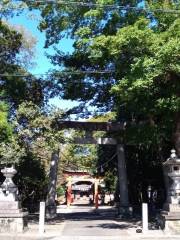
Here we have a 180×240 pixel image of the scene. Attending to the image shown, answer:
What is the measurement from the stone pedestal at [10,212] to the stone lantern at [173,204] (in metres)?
5.50

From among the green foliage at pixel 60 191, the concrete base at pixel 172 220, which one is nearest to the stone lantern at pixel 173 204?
the concrete base at pixel 172 220

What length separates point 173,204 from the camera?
17906 mm

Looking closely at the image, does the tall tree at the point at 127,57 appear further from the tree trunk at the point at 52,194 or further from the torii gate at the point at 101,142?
the tree trunk at the point at 52,194

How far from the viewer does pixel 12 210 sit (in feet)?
59.8

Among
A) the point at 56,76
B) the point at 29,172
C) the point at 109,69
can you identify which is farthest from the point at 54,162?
the point at 109,69

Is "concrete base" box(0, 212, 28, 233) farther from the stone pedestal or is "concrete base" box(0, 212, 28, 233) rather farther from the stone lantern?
the stone lantern

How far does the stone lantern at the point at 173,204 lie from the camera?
17.4 meters

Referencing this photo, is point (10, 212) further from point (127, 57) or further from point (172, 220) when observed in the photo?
point (127, 57)

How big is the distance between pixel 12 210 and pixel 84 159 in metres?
36.6

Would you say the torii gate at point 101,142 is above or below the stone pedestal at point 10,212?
above

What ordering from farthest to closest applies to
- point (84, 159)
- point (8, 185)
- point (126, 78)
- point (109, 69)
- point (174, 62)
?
point (84, 159) → point (109, 69) → point (8, 185) → point (126, 78) → point (174, 62)

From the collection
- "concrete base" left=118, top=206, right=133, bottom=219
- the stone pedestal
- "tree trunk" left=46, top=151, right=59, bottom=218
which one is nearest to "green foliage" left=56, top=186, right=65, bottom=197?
"tree trunk" left=46, top=151, right=59, bottom=218

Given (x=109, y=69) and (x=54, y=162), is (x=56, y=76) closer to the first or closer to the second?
(x=109, y=69)

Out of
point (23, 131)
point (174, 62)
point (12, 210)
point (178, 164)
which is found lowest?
point (12, 210)
